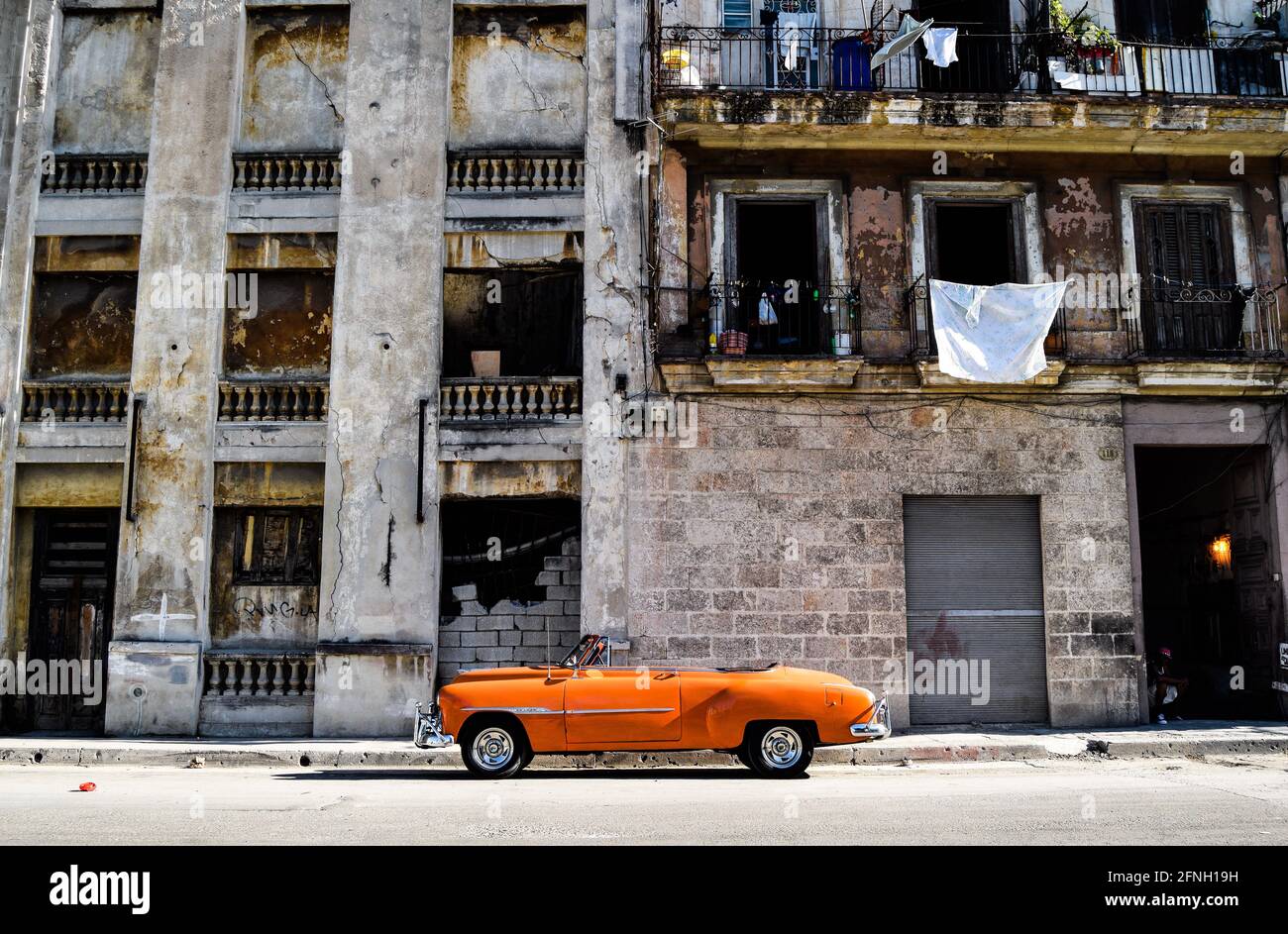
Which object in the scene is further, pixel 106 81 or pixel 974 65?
pixel 106 81

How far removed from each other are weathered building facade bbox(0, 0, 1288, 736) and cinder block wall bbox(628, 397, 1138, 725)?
0.05 meters

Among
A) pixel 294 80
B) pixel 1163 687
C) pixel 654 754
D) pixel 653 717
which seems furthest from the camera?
pixel 294 80

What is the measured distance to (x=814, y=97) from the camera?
15.3 metres

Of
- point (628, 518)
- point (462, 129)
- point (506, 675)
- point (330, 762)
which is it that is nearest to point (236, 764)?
point (330, 762)

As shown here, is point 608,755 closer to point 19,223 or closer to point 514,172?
point 514,172

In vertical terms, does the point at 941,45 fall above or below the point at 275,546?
above

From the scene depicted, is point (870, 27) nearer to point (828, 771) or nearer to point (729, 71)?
point (729, 71)

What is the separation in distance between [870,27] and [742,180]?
2.79 metres

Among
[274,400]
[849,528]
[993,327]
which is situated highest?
[993,327]

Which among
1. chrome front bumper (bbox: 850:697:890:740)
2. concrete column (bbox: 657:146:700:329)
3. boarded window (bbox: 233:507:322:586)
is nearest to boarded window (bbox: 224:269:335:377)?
boarded window (bbox: 233:507:322:586)

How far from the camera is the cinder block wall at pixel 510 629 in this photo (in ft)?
51.3

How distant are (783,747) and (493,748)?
278cm

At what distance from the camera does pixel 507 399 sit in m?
16.0

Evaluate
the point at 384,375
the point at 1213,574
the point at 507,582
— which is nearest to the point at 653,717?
the point at 507,582
